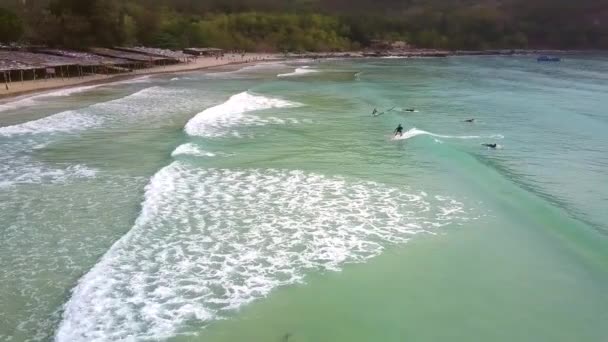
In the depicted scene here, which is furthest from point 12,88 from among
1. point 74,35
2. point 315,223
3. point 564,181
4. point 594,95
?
point 594,95

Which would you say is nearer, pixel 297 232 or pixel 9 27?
pixel 297 232

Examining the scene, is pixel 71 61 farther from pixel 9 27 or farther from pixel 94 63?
pixel 9 27

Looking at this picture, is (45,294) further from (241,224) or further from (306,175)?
(306,175)

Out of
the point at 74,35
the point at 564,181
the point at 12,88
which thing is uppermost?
the point at 74,35

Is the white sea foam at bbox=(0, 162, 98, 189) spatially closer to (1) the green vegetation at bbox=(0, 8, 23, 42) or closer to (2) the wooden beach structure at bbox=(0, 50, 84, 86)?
(2) the wooden beach structure at bbox=(0, 50, 84, 86)

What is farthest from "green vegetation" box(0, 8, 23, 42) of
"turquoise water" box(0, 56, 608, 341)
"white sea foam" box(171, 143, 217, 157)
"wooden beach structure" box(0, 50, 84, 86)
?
"white sea foam" box(171, 143, 217, 157)

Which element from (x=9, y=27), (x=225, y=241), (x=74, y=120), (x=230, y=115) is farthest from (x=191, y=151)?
(x=9, y=27)
